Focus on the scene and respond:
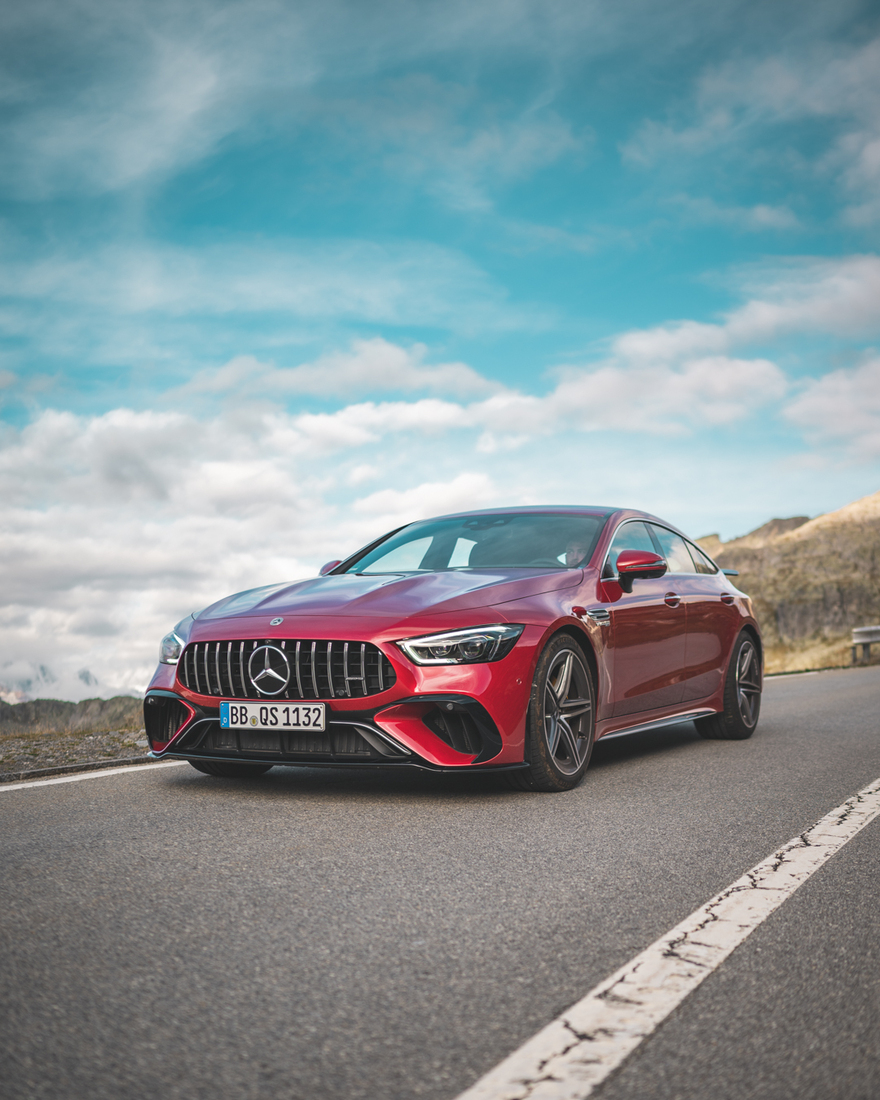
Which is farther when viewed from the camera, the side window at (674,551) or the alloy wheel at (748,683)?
the alloy wheel at (748,683)

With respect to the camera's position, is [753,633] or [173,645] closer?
[173,645]

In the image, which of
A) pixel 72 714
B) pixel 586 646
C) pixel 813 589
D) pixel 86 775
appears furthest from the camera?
pixel 813 589

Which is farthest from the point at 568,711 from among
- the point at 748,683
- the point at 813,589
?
the point at 813,589

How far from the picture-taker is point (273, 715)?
15.8 ft

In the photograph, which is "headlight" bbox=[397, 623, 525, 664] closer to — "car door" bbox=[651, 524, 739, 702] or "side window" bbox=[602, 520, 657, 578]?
"side window" bbox=[602, 520, 657, 578]

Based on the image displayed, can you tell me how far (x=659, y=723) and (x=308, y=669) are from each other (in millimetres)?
2588

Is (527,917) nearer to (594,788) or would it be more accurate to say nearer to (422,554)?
(594,788)

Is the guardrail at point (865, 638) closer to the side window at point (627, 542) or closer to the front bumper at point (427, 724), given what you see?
the side window at point (627, 542)

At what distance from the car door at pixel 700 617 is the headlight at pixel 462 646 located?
2334 mm

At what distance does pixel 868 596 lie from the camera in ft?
126

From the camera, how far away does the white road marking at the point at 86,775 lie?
5469 mm

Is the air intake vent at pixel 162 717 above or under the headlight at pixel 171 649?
under

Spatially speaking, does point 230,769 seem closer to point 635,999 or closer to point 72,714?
point 635,999

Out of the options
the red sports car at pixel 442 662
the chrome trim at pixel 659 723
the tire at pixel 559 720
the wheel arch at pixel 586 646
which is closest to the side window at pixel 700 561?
the chrome trim at pixel 659 723
